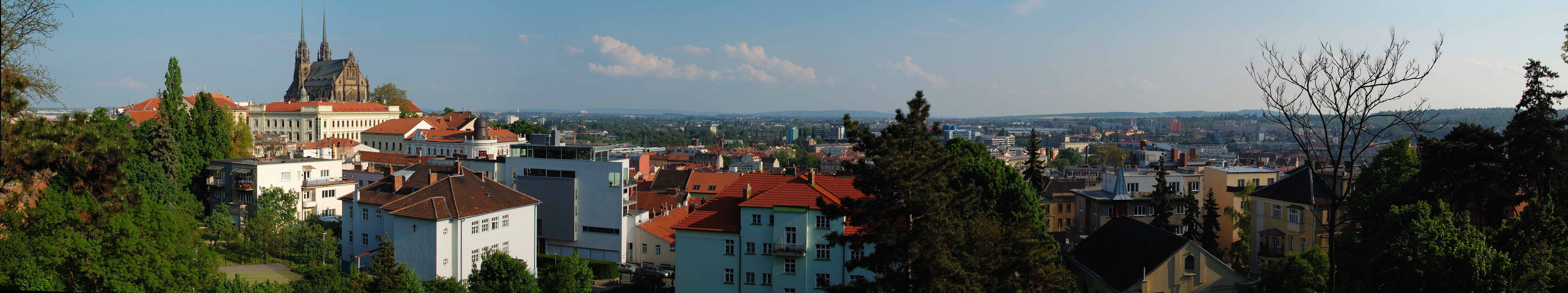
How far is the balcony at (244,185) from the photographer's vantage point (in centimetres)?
4491

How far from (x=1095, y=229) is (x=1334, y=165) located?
29774mm

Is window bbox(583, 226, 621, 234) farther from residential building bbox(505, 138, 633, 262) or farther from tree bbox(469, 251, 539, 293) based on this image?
tree bbox(469, 251, 539, 293)

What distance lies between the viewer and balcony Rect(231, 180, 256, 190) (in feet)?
147

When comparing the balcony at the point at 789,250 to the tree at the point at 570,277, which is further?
the tree at the point at 570,277

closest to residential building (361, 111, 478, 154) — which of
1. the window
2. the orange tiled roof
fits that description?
the orange tiled roof

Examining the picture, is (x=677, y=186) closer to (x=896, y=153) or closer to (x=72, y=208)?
(x=72, y=208)

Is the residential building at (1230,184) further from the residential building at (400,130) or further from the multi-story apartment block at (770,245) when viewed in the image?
the residential building at (400,130)

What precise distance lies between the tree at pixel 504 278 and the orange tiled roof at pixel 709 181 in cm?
3155

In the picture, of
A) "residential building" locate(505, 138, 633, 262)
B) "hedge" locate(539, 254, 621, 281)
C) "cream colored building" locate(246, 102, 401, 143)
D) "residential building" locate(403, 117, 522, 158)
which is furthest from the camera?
"cream colored building" locate(246, 102, 401, 143)

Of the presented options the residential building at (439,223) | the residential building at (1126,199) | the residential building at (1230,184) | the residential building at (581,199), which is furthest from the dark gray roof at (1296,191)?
the residential building at (439,223)

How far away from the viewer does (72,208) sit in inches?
912

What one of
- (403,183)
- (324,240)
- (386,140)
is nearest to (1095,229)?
(403,183)

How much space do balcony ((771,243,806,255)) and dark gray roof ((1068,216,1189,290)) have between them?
993cm

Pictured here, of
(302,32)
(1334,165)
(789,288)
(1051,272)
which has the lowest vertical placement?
(789,288)
